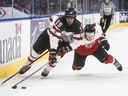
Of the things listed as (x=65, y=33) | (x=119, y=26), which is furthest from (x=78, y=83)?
(x=119, y=26)

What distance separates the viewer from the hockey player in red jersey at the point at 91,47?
6.95 metres

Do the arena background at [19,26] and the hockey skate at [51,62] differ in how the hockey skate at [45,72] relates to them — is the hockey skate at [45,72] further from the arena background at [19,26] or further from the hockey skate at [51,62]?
the arena background at [19,26]

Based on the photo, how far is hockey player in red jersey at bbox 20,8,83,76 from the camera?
6598 millimetres

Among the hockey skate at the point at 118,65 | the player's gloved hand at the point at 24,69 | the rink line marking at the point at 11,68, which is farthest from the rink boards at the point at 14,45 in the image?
the hockey skate at the point at 118,65

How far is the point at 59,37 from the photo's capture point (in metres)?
6.69

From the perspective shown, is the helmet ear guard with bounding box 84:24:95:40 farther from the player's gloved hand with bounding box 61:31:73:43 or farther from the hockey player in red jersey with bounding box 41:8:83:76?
the player's gloved hand with bounding box 61:31:73:43

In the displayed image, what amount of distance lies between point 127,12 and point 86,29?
1620 cm

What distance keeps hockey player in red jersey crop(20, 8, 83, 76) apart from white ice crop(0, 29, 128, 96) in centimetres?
A: 26

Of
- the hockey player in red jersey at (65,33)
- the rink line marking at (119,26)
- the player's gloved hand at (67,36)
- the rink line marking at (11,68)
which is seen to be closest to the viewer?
the hockey player in red jersey at (65,33)

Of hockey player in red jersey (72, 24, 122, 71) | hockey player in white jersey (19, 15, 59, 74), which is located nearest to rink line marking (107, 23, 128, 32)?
hockey player in red jersey (72, 24, 122, 71)

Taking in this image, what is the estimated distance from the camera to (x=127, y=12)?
2291 cm

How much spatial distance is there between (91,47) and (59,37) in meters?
0.59

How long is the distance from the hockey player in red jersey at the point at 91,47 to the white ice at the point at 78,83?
0.69ft

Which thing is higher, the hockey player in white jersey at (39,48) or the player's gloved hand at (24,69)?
the hockey player in white jersey at (39,48)
